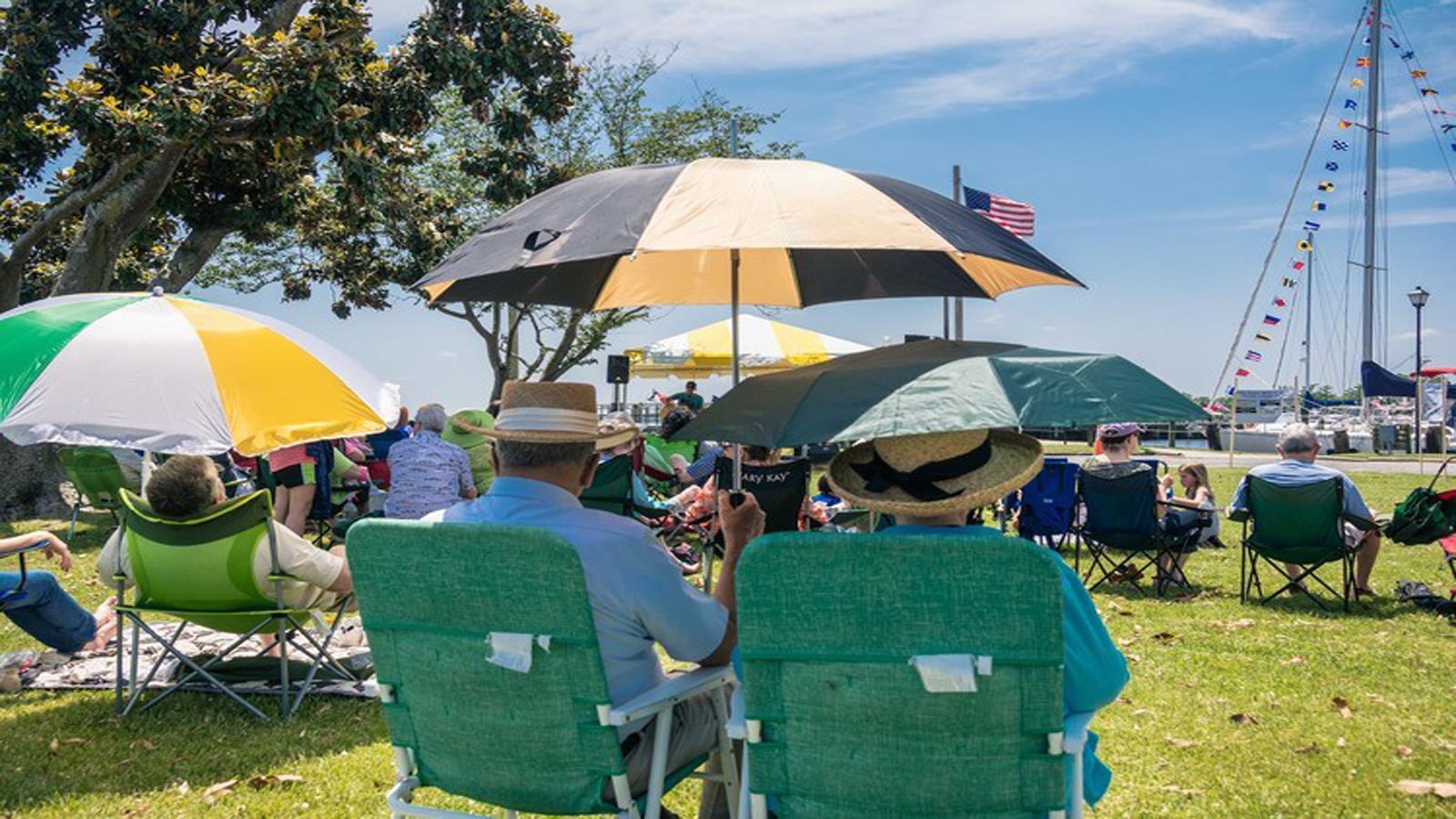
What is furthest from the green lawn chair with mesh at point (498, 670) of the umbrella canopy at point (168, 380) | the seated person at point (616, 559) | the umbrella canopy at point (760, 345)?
the umbrella canopy at point (760, 345)

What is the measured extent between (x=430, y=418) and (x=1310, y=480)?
6.40m

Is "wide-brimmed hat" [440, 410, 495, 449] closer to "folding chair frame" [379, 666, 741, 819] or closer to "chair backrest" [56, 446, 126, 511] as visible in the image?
"chair backrest" [56, 446, 126, 511]

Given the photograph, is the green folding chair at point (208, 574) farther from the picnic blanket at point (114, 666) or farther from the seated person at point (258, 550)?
the picnic blanket at point (114, 666)

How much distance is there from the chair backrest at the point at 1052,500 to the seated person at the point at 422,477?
15.4 ft

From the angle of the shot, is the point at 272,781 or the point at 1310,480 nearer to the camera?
the point at 272,781

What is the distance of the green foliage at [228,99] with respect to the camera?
1366 cm

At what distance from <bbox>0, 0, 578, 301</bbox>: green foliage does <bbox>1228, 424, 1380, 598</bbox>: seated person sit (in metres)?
11.2

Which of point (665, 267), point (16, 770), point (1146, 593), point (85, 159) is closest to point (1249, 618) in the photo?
point (1146, 593)

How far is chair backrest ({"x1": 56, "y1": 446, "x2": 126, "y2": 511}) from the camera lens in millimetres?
10578

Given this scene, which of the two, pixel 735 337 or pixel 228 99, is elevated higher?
pixel 228 99

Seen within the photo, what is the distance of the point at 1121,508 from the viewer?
8.30 metres

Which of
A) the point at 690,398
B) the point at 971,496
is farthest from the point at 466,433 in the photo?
the point at 690,398

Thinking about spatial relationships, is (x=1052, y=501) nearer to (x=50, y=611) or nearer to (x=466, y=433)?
(x=466, y=433)

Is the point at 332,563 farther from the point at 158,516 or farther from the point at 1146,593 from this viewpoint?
the point at 1146,593
